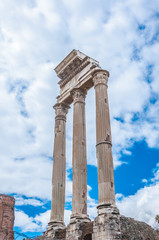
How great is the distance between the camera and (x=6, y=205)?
3086 centimetres

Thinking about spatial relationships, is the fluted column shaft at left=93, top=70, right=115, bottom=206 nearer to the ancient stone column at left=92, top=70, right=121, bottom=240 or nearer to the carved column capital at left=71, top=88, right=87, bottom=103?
the ancient stone column at left=92, top=70, right=121, bottom=240

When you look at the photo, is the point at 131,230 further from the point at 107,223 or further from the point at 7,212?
the point at 7,212

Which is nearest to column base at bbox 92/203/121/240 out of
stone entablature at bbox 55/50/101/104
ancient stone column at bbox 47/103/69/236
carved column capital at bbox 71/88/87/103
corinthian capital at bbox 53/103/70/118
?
ancient stone column at bbox 47/103/69/236

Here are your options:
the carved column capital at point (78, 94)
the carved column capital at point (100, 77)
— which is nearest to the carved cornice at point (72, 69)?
the carved column capital at point (78, 94)

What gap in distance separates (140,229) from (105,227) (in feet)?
7.98

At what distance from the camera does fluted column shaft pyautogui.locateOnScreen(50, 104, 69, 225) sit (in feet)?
64.0

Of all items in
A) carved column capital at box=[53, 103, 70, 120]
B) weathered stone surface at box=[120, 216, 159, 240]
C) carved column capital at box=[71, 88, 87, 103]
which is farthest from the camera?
carved column capital at box=[53, 103, 70, 120]

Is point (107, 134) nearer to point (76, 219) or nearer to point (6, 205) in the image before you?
point (76, 219)

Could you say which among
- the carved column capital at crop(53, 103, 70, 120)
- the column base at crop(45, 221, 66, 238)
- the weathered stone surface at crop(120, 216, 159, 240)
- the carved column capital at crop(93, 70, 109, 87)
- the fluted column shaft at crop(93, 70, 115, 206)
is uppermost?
the carved column capital at crop(53, 103, 70, 120)

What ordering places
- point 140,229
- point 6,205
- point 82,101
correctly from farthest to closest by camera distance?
point 6,205 < point 82,101 < point 140,229

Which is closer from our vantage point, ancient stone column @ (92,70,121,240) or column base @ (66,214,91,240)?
ancient stone column @ (92,70,121,240)

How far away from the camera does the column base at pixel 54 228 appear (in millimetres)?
18500

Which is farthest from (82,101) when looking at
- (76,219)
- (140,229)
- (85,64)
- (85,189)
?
(140,229)

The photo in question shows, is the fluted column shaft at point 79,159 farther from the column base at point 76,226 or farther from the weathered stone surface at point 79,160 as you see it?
the column base at point 76,226
